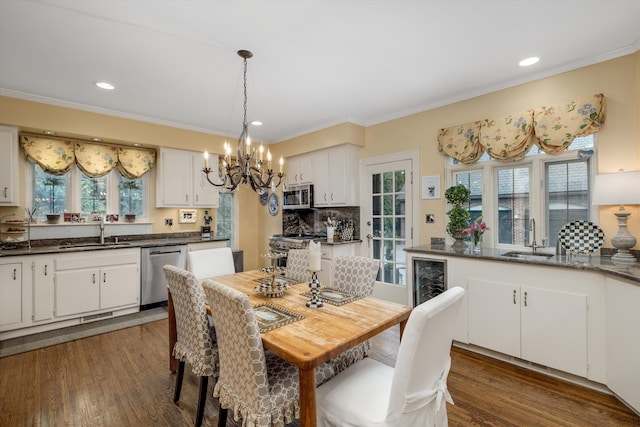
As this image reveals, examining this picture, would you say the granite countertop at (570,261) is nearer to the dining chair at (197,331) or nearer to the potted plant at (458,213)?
the potted plant at (458,213)

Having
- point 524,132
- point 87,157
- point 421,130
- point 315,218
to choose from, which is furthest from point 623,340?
point 87,157

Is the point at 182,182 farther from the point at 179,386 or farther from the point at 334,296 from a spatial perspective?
the point at 334,296

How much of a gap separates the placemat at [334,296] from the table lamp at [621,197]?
1985mm

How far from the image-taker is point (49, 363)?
258 centimetres

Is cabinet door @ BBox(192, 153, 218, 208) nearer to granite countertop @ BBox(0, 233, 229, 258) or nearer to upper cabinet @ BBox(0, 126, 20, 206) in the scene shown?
granite countertop @ BBox(0, 233, 229, 258)

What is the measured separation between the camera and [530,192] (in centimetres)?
287

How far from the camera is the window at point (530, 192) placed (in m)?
2.62

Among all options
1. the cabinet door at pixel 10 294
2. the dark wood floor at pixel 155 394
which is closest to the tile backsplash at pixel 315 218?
the dark wood floor at pixel 155 394

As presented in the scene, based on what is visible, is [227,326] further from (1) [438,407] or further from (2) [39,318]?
(2) [39,318]

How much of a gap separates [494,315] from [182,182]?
4.30m

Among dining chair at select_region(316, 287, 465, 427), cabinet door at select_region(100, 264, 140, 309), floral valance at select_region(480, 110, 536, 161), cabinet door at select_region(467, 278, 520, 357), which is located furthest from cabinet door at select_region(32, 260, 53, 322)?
floral valance at select_region(480, 110, 536, 161)

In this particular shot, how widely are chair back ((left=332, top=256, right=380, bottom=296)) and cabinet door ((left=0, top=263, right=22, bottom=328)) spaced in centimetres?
333

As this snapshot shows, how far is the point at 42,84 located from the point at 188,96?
4.49 ft

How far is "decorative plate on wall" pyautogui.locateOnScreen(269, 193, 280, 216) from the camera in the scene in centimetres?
537
